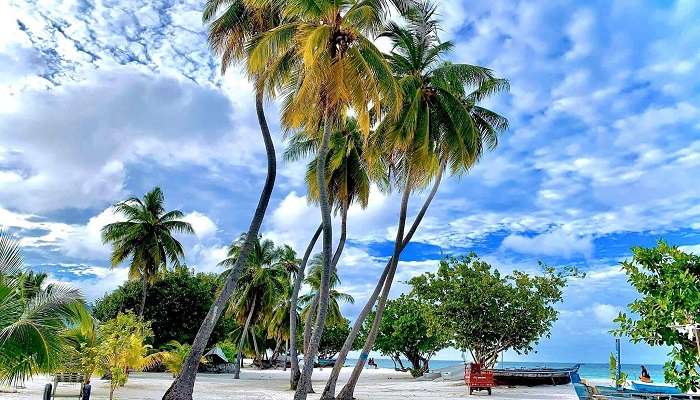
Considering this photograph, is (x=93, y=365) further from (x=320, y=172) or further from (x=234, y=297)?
(x=234, y=297)

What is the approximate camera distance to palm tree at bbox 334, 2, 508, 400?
18.3 m

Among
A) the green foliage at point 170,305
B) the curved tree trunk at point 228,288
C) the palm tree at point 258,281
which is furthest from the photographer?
the green foliage at point 170,305

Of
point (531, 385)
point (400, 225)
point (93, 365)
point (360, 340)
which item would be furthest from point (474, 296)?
point (360, 340)

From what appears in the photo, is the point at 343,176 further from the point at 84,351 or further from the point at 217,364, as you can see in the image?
the point at 217,364

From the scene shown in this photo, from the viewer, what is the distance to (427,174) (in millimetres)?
18766

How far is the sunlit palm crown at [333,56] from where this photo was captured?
48.0 ft

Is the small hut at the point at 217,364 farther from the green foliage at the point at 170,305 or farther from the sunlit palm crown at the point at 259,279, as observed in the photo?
the sunlit palm crown at the point at 259,279

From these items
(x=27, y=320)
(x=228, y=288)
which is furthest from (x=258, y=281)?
(x=27, y=320)

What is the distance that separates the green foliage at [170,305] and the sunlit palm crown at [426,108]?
27329mm

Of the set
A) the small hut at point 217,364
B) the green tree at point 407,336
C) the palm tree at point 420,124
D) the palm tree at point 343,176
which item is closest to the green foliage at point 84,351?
the palm tree at point 420,124

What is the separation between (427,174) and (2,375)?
12.7 metres

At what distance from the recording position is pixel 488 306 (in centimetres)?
2828

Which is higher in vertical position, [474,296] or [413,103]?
[413,103]

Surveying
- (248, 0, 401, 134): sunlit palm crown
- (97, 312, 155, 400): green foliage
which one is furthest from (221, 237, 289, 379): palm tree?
(248, 0, 401, 134): sunlit palm crown
